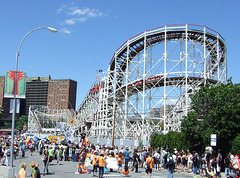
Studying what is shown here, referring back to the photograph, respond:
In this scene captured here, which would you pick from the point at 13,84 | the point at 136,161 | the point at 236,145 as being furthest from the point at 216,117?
the point at 13,84

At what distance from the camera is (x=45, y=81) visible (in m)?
189

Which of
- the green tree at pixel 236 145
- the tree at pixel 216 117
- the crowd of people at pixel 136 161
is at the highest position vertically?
the tree at pixel 216 117

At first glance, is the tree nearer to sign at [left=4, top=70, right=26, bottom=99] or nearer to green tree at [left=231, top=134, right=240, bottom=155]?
green tree at [left=231, top=134, right=240, bottom=155]

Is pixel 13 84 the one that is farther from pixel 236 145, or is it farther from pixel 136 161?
pixel 236 145

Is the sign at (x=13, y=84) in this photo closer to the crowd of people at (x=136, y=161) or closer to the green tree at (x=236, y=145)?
the crowd of people at (x=136, y=161)

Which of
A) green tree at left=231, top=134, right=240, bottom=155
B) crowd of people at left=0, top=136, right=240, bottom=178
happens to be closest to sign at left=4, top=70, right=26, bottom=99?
crowd of people at left=0, top=136, right=240, bottom=178

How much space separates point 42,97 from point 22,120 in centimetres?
3952

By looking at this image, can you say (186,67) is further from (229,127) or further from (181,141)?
(229,127)

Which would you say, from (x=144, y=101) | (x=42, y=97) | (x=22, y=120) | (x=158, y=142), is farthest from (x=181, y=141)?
(x=42, y=97)

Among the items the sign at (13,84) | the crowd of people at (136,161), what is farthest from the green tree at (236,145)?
the sign at (13,84)

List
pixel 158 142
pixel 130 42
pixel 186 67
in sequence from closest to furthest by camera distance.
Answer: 1. pixel 158 142
2. pixel 186 67
3. pixel 130 42

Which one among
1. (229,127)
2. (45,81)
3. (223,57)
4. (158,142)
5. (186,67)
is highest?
(45,81)

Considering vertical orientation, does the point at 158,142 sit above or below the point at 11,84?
below

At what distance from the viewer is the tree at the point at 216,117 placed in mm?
23734
